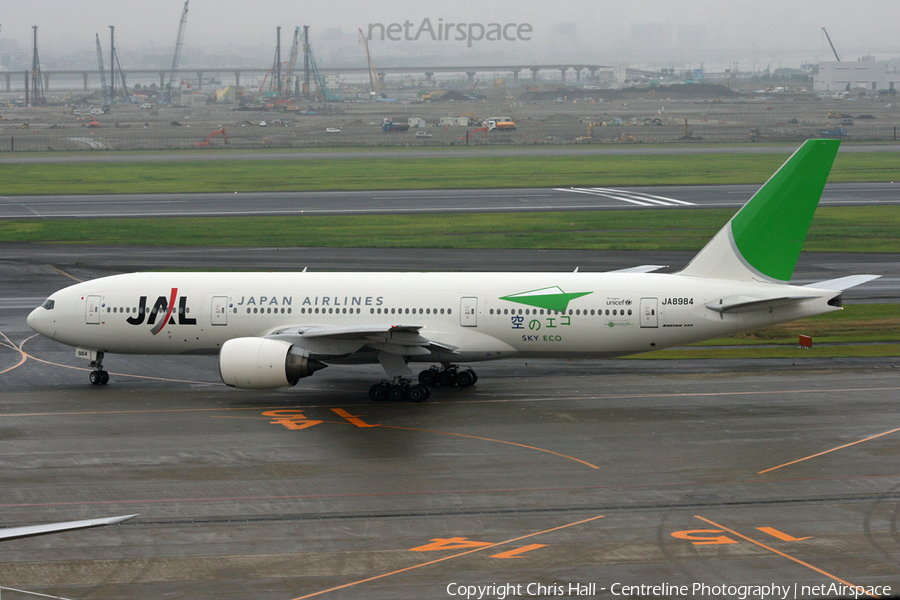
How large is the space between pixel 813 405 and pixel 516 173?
84.5 meters

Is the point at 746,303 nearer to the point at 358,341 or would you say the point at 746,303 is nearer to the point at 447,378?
the point at 447,378

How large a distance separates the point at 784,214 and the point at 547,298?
31.0 feet

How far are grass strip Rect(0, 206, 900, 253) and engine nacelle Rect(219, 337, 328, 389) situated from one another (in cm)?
3648

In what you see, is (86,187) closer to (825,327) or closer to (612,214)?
(612,214)

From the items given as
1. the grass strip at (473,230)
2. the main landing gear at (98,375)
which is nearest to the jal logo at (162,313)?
the main landing gear at (98,375)

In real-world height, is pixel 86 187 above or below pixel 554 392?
above

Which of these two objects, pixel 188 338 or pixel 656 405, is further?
pixel 188 338

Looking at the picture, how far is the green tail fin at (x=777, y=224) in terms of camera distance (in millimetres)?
35469

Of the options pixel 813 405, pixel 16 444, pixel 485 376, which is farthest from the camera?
pixel 485 376

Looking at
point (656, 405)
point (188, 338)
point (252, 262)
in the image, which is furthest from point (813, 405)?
point (252, 262)

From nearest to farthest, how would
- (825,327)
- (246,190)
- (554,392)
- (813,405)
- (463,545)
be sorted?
1. (463,545)
2. (813,405)
3. (554,392)
4. (825,327)
5. (246,190)

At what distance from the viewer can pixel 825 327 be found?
47.9 m

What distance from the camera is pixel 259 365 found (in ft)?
110

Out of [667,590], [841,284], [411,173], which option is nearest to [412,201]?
[411,173]
